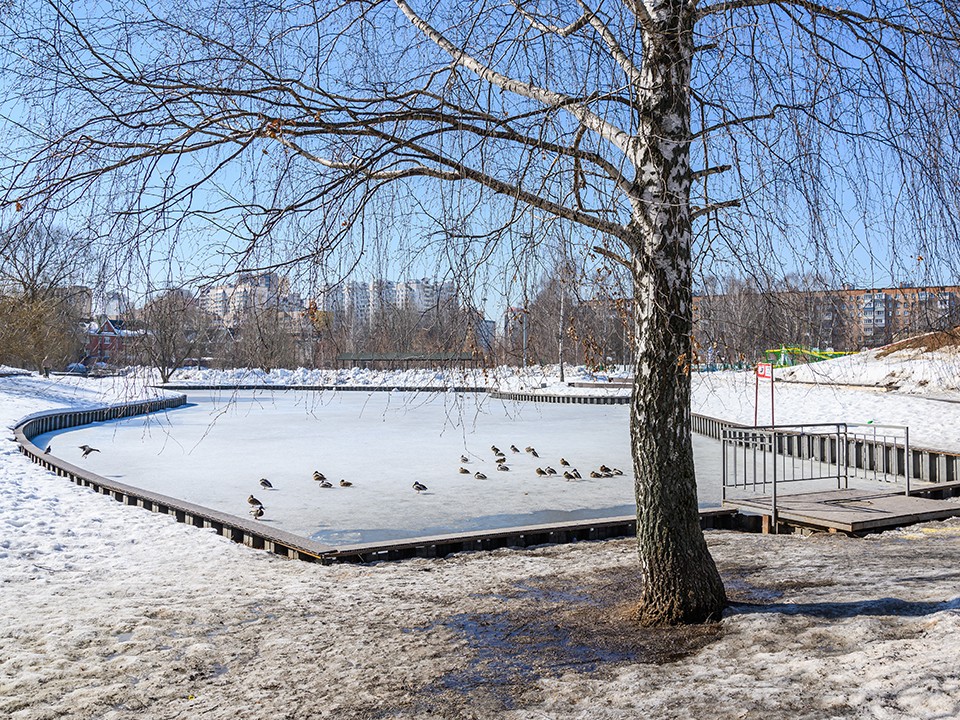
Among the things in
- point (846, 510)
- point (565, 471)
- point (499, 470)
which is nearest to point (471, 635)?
point (846, 510)

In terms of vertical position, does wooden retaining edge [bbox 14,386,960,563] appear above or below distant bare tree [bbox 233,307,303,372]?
below

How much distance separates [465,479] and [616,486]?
218 centimetres

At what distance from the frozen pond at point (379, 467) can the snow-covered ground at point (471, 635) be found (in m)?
1.23

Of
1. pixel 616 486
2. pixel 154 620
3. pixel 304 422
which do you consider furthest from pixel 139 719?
pixel 304 422

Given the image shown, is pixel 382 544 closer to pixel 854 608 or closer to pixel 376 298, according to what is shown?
pixel 376 298

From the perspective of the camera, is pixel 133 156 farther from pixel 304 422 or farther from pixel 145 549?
pixel 304 422

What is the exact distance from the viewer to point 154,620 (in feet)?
15.5

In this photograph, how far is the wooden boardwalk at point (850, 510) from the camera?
22.7 feet

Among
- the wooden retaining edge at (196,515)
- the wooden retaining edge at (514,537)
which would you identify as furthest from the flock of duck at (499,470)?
the wooden retaining edge at (514,537)

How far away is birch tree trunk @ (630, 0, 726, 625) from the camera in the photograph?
12.8 feet

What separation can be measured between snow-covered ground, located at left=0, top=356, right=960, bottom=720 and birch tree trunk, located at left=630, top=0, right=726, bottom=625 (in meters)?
0.25

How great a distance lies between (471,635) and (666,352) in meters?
1.90

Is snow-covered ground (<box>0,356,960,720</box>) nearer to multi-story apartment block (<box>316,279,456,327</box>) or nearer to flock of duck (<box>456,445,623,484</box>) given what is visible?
multi-story apartment block (<box>316,279,456,327</box>)

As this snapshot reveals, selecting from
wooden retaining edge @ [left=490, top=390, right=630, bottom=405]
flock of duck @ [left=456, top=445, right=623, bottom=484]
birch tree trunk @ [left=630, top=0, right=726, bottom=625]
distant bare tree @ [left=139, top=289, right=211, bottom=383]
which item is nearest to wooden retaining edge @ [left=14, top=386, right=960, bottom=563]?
distant bare tree @ [left=139, top=289, right=211, bottom=383]
